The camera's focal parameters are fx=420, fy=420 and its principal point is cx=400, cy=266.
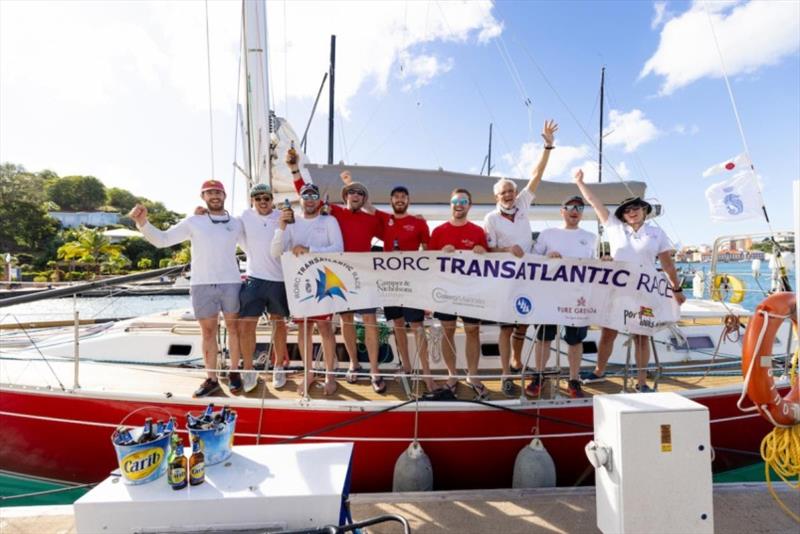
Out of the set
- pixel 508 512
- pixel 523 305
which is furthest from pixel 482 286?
pixel 508 512

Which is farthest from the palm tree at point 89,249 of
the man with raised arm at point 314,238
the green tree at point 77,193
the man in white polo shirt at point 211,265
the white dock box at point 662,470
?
the green tree at point 77,193

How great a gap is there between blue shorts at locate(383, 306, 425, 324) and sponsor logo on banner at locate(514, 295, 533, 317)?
911 mm

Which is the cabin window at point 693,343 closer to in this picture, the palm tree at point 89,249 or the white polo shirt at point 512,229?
the white polo shirt at point 512,229

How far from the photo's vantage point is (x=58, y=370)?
→ 4688 millimetres

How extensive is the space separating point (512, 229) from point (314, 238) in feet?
6.53

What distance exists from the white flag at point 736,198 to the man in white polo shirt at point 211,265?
599 centimetres

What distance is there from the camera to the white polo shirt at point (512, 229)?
4215 millimetres

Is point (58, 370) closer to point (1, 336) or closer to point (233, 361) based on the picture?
point (233, 361)

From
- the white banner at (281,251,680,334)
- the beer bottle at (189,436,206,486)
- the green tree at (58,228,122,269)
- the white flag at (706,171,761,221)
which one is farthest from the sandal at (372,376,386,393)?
the green tree at (58,228,122,269)

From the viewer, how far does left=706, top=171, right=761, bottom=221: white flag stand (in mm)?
5363

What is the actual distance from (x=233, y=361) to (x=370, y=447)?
5.27ft

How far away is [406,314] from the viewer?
4203mm

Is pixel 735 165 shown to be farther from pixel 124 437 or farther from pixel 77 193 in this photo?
pixel 77 193

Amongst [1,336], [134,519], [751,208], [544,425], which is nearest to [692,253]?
[751,208]
